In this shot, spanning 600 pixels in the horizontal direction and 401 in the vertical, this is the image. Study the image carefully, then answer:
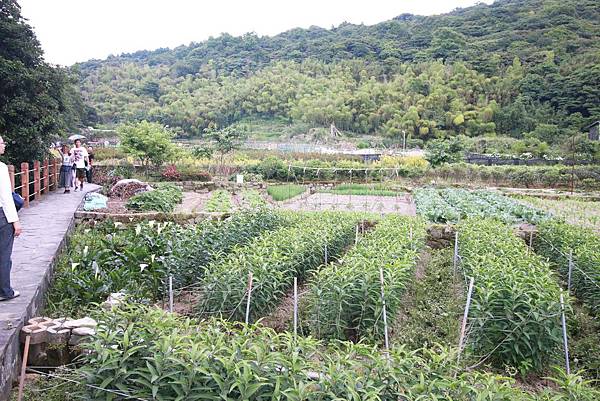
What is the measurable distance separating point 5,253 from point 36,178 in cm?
938

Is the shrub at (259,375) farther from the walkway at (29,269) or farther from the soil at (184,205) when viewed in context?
the soil at (184,205)

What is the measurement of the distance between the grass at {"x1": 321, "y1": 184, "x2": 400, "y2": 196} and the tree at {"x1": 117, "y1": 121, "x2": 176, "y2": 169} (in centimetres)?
836

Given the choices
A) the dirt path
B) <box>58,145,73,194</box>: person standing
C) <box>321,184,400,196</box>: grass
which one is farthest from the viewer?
<box>321,184,400,196</box>: grass

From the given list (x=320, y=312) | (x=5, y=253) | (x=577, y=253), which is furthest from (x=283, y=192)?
(x=5, y=253)

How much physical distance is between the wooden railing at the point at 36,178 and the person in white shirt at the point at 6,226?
6877 mm

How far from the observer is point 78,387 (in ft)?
12.2

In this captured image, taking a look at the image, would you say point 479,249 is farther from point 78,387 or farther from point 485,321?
point 78,387

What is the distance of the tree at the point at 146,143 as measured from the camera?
22.9 meters

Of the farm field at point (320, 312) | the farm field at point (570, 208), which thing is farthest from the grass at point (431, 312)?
the farm field at point (570, 208)

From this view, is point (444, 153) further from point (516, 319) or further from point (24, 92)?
point (516, 319)

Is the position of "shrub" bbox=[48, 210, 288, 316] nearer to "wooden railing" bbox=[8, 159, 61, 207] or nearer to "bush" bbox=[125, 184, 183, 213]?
"wooden railing" bbox=[8, 159, 61, 207]

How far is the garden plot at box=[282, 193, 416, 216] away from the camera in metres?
17.3

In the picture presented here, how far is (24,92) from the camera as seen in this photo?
1349cm

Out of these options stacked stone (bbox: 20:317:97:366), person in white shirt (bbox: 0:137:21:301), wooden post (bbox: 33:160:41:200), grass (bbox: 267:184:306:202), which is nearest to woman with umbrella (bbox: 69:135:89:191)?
wooden post (bbox: 33:160:41:200)
